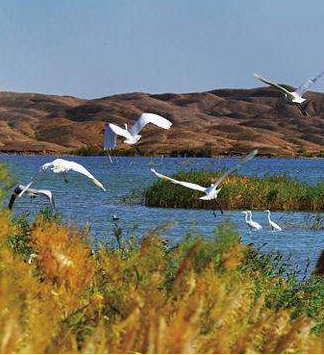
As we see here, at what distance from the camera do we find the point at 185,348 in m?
2.84

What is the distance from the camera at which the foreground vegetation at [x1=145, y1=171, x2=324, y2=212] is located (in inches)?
1190

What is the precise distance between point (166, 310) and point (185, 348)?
4.75 ft

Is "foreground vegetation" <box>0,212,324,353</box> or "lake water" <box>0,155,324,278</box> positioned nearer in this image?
"foreground vegetation" <box>0,212,324,353</box>

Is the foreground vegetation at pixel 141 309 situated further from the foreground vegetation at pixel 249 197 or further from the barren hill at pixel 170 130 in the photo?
the barren hill at pixel 170 130

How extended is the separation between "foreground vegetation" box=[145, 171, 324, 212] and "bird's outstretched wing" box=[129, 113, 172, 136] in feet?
62.7

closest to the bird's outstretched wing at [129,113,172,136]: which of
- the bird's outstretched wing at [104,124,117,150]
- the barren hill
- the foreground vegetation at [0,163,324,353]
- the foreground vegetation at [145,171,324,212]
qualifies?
the bird's outstretched wing at [104,124,117,150]

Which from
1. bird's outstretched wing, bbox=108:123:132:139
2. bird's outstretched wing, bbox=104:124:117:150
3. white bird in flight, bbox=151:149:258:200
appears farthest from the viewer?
bird's outstretched wing, bbox=104:124:117:150

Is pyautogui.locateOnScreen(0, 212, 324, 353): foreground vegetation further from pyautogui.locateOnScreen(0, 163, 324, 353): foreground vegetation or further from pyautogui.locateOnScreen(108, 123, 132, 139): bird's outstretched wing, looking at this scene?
pyautogui.locateOnScreen(108, 123, 132, 139): bird's outstretched wing

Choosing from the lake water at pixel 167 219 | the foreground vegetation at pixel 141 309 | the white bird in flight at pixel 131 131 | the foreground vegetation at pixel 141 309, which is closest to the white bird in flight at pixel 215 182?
the white bird in flight at pixel 131 131

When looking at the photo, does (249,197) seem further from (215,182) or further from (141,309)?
(141,309)

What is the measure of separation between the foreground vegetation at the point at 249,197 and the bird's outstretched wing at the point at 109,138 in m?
18.5

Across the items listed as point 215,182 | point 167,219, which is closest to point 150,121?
point 215,182

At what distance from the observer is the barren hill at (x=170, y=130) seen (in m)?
125

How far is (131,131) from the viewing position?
10781mm
